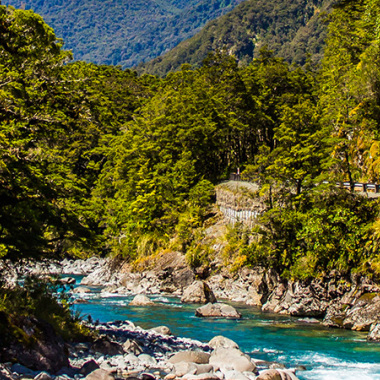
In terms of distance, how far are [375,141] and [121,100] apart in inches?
1875

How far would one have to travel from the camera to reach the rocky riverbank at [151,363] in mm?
12008

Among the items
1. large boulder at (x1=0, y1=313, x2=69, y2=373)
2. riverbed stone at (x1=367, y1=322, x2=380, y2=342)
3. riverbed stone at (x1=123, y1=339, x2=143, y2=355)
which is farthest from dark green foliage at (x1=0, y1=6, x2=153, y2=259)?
riverbed stone at (x1=367, y1=322, x2=380, y2=342)

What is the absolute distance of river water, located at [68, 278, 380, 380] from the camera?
16.1 meters

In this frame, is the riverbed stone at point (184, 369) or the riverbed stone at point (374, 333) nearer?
the riverbed stone at point (184, 369)

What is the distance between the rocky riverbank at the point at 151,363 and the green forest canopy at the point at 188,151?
10.4 feet

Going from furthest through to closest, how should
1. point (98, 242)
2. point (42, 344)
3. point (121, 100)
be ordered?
point (121, 100), point (98, 242), point (42, 344)

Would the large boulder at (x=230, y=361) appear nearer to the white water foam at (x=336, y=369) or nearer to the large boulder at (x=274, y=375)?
the large boulder at (x=274, y=375)

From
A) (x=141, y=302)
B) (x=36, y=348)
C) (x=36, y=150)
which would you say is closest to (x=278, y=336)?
(x=141, y=302)

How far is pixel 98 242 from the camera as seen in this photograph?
15789 millimetres

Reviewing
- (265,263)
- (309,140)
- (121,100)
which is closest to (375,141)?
(309,140)

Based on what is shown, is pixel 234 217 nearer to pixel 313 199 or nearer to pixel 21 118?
pixel 313 199

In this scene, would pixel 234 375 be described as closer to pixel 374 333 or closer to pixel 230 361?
pixel 230 361

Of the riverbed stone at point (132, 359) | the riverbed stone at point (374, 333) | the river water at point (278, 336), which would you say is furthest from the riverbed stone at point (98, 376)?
the riverbed stone at point (374, 333)

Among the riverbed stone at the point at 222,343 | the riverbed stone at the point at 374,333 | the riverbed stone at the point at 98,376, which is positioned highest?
the riverbed stone at the point at 98,376
